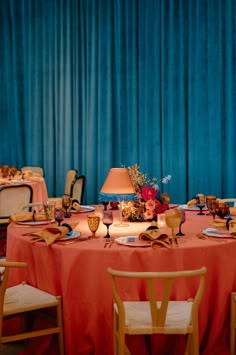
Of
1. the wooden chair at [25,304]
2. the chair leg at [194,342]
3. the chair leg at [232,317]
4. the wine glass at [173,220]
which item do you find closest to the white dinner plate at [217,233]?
the wine glass at [173,220]

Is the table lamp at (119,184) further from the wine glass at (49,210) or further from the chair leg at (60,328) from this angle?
the chair leg at (60,328)

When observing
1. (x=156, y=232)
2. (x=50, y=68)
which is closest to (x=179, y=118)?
(x=50, y=68)

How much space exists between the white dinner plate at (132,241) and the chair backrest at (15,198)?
216cm

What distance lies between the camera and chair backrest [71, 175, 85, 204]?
5746mm

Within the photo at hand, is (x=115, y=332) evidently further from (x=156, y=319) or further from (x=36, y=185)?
(x=36, y=185)

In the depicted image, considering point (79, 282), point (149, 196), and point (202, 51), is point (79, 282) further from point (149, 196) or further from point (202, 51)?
point (202, 51)

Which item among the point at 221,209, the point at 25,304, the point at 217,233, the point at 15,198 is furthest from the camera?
the point at 15,198

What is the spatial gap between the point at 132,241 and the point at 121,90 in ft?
14.9

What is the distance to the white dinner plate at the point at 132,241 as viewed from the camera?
259 centimetres

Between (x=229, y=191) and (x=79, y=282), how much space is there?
420cm

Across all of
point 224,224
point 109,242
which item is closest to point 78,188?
point 224,224

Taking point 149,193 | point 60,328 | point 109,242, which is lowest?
point 60,328

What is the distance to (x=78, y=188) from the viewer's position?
5.80 metres

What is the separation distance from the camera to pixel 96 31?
7016mm
